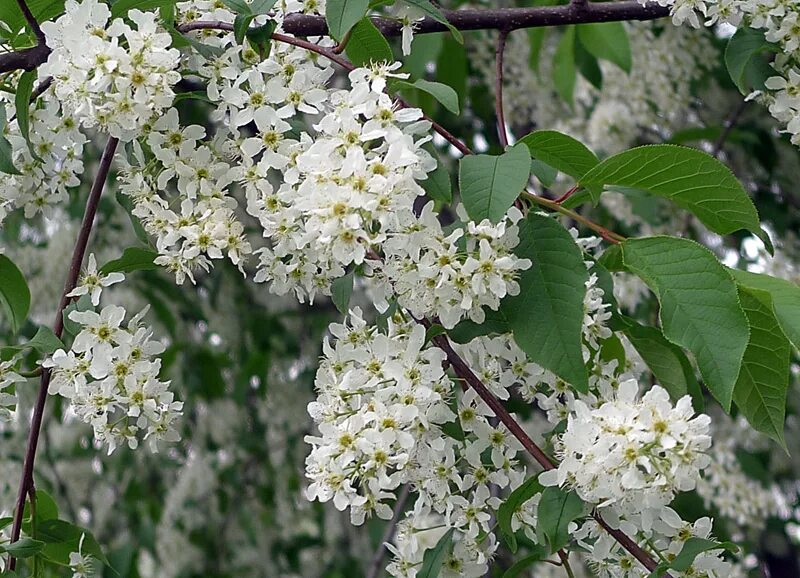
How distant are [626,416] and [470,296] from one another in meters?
0.23

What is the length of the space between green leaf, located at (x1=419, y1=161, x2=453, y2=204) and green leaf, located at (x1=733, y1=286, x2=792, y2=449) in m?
0.40

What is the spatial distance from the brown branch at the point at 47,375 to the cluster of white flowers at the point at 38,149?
9 centimetres

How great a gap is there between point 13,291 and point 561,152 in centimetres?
94

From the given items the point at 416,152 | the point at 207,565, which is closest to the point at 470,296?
the point at 416,152

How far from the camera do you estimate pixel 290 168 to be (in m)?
1.28

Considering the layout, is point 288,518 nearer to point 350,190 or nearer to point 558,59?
point 558,59

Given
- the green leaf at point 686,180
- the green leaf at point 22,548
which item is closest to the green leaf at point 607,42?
the green leaf at point 686,180

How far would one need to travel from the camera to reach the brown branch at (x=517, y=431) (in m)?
1.25

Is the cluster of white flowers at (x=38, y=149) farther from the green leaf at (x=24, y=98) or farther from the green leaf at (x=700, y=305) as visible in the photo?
the green leaf at (x=700, y=305)

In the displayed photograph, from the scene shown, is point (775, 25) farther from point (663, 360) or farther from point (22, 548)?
point (22, 548)

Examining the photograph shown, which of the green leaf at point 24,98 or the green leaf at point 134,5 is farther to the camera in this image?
the green leaf at point 24,98

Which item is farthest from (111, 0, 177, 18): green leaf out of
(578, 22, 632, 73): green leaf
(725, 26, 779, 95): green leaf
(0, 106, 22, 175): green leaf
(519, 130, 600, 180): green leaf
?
A: (578, 22, 632, 73): green leaf

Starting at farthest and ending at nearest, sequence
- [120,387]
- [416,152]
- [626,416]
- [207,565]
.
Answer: [207,565], [120,387], [416,152], [626,416]

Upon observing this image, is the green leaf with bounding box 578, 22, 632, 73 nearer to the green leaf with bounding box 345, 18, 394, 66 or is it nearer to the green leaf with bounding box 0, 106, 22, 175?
the green leaf with bounding box 345, 18, 394, 66
